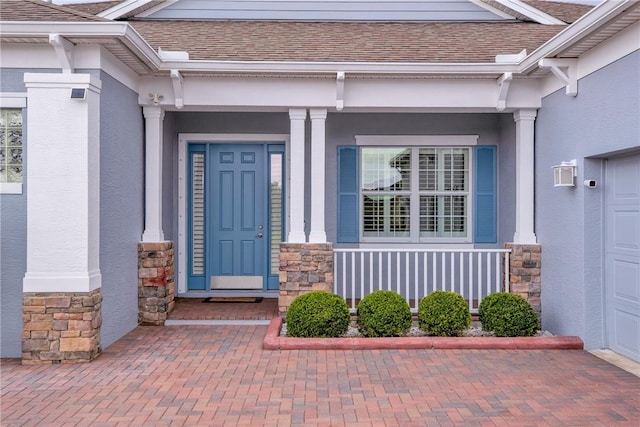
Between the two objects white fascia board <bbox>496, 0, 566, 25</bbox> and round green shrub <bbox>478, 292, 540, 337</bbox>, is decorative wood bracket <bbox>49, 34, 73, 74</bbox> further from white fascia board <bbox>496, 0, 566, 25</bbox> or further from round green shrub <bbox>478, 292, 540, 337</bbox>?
white fascia board <bbox>496, 0, 566, 25</bbox>

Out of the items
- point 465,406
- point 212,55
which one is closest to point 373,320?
point 465,406

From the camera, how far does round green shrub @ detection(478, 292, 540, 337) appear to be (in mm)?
6328

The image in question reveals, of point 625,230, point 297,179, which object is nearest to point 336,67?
point 297,179

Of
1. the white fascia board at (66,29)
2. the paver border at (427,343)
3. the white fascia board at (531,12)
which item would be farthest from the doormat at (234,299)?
the white fascia board at (531,12)

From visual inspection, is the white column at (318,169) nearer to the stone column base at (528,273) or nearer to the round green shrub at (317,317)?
the round green shrub at (317,317)

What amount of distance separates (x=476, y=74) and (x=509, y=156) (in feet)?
5.21

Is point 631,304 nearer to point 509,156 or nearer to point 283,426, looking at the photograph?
point 509,156

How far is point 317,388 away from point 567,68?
4.34m

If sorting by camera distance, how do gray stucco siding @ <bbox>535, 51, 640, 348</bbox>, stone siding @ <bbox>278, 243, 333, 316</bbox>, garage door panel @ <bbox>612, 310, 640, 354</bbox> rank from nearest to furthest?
gray stucco siding @ <bbox>535, 51, 640, 348</bbox> < garage door panel @ <bbox>612, 310, 640, 354</bbox> < stone siding @ <bbox>278, 243, 333, 316</bbox>

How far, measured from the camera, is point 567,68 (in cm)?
621

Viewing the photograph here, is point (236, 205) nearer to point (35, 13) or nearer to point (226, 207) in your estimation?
point (226, 207)

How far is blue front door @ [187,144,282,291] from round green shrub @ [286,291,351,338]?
2.54m

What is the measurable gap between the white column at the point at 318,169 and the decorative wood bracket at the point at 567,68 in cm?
266

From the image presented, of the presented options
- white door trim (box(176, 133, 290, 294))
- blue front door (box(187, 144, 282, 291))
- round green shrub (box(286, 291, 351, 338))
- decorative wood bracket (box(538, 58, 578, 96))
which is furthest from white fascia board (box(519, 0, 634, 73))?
blue front door (box(187, 144, 282, 291))
